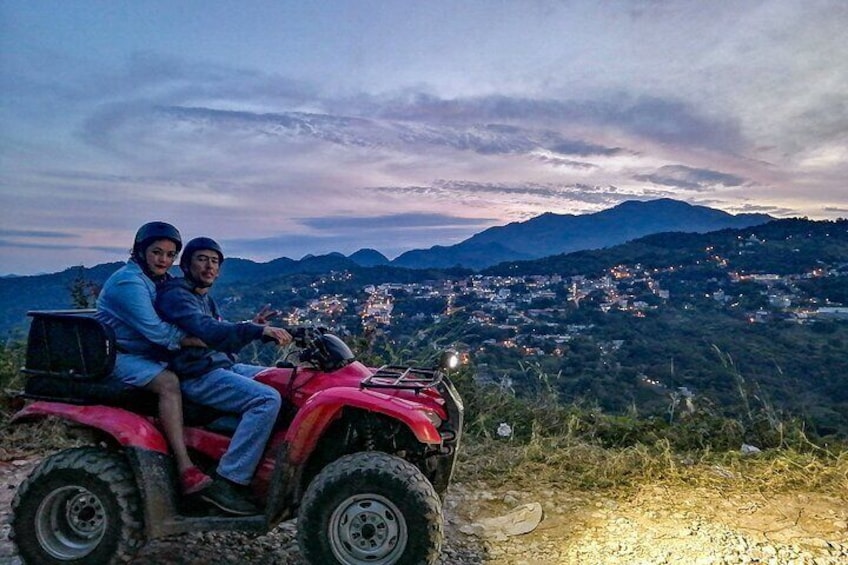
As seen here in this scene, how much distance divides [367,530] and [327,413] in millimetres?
710

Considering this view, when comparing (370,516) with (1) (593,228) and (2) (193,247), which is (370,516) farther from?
(1) (593,228)

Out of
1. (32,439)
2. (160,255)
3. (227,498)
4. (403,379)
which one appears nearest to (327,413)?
(403,379)

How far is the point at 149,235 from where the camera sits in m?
3.68

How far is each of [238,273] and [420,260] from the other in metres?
35.8

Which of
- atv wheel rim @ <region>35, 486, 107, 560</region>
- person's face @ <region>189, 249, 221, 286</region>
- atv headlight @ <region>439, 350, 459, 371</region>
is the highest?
person's face @ <region>189, 249, 221, 286</region>

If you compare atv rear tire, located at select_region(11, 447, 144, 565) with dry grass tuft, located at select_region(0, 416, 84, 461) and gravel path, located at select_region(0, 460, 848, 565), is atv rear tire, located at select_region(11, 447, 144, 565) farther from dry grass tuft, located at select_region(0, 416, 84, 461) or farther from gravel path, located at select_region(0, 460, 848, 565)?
dry grass tuft, located at select_region(0, 416, 84, 461)

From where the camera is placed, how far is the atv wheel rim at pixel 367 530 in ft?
10.2

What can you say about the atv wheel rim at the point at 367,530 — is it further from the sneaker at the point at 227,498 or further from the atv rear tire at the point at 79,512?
the atv rear tire at the point at 79,512

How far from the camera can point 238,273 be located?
4291 centimetres

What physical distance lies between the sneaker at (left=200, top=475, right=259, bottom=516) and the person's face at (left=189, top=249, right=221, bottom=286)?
1.37 m

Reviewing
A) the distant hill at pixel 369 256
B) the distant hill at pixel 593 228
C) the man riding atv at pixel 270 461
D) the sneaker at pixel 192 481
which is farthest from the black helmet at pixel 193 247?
the distant hill at pixel 593 228

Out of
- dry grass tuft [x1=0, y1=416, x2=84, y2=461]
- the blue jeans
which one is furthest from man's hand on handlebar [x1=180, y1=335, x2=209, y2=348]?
dry grass tuft [x1=0, y1=416, x2=84, y2=461]

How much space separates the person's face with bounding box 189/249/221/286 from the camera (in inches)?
152

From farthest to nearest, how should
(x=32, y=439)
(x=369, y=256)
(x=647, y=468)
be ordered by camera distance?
(x=369, y=256) → (x=32, y=439) → (x=647, y=468)
